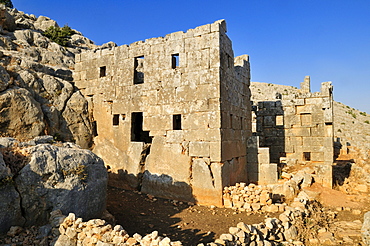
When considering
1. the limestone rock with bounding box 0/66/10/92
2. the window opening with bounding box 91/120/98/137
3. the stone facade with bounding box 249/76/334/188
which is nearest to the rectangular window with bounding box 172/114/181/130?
the stone facade with bounding box 249/76/334/188

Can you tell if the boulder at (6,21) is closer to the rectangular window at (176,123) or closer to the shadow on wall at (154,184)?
the shadow on wall at (154,184)

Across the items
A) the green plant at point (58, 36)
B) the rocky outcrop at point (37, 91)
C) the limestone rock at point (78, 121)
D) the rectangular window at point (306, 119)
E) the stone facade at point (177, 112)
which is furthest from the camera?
the green plant at point (58, 36)

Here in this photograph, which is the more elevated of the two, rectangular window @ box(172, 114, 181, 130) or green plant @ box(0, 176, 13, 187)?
rectangular window @ box(172, 114, 181, 130)

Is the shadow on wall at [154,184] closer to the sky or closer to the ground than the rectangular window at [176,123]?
closer to the ground

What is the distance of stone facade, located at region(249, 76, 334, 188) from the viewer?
11.4m

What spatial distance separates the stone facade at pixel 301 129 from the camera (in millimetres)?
11383

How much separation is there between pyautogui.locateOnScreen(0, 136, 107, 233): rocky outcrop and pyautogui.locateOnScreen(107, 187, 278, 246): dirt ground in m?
1.23

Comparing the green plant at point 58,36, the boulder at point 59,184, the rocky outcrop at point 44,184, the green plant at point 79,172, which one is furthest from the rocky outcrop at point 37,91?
the green plant at point 79,172

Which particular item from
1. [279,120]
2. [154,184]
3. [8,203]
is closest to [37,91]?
[154,184]

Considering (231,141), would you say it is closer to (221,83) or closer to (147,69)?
(221,83)

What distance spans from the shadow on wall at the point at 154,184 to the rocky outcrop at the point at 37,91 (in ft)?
7.29

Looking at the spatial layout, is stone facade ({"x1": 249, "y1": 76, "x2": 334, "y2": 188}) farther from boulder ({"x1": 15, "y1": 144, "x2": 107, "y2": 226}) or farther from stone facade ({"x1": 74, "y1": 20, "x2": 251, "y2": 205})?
boulder ({"x1": 15, "y1": 144, "x2": 107, "y2": 226})

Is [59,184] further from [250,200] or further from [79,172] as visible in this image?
[250,200]

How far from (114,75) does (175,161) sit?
451 cm
